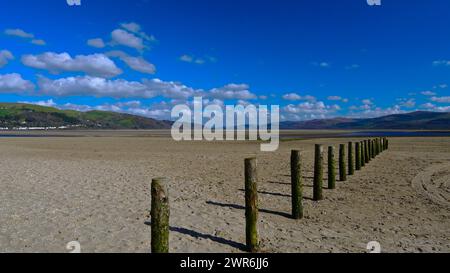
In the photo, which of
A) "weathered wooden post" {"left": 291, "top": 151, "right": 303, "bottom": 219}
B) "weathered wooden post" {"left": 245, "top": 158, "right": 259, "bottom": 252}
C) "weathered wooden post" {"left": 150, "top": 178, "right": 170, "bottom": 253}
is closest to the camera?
"weathered wooden post" {"left": 150, "top": 178, "right": 170, "bottom": 253}

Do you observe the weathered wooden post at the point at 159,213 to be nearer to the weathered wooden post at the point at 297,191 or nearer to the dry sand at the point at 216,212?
the dry sand at the point at 216,212

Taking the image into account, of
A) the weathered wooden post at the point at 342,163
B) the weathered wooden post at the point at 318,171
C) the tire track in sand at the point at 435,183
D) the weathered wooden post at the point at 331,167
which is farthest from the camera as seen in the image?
the weathered wooden post at the point at 342,163

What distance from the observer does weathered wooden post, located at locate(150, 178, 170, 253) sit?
5.29 m

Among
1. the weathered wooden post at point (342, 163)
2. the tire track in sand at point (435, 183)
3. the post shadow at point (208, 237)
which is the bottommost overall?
the post shadow at point (208, 237)

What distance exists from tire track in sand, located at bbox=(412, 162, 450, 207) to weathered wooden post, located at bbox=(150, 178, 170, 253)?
343 inches

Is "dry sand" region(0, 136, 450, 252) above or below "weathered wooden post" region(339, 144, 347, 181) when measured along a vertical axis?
below

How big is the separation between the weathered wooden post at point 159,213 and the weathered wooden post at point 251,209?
1.79m

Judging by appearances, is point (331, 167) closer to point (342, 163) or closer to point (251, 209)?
point (342, 163)

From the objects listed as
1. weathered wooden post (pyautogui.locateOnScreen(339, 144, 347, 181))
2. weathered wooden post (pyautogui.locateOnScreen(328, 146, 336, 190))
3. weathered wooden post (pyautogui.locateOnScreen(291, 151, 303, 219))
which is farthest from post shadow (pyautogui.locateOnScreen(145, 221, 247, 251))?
weathered wooden post (pyautogui.locateOnScreen(339, 144, 347, 181))

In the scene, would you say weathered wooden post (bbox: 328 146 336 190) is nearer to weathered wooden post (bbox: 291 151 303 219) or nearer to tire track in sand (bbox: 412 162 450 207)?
tire track in sand (bbox: 412 162 450 207)

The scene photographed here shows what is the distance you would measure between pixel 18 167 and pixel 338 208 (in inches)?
630

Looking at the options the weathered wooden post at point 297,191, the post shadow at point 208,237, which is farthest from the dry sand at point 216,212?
the weathered wooden post at point 297,191

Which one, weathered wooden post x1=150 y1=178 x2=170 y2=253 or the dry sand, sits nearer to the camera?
weathered wooden post x1=150 y1=178 x2=170 y2=253

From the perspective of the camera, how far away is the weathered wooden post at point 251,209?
6.33m
